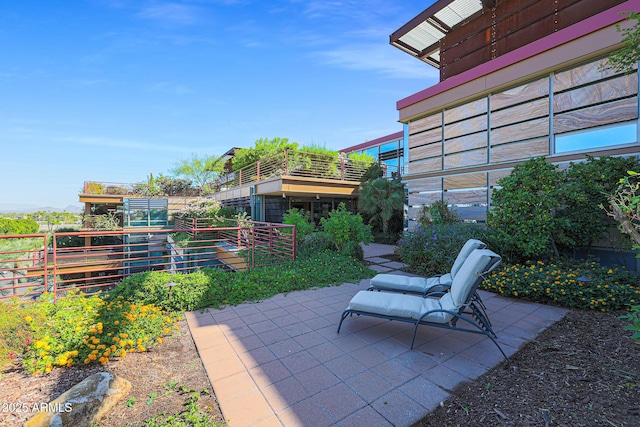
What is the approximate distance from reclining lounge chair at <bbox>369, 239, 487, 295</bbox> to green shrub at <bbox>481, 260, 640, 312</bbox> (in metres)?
1.34

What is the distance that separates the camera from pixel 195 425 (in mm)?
1872

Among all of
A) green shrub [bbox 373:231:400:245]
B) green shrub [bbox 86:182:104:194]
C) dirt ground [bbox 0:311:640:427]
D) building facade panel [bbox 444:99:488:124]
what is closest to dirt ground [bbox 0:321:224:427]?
dirt ground [bbox 0:311:640:427]

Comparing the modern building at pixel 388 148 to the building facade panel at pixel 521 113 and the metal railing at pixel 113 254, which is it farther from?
the metal railing at pixel 113 254

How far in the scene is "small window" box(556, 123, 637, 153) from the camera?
539 centimetres

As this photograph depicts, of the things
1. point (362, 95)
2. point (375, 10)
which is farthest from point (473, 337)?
point (362, 95)

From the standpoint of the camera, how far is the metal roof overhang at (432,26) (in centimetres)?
779

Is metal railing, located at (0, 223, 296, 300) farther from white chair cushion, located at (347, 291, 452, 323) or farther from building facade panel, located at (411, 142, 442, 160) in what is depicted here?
building facade panel, located at (411, 142, 442, 160)

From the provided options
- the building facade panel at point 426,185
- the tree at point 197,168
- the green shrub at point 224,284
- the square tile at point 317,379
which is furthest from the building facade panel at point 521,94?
the tree at point 197,168

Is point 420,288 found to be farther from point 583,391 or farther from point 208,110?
point 208,110

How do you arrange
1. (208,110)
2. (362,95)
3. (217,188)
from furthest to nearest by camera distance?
(217,188) < (208,110) < (362,95)

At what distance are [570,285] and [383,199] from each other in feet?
26.8

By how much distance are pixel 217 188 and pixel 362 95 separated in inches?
666

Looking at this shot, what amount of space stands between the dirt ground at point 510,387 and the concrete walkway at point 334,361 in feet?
0.43

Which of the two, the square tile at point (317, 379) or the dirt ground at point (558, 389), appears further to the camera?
the square tile at point (317, 379)
